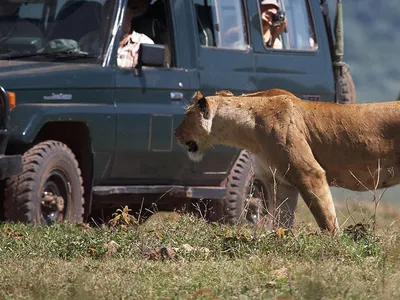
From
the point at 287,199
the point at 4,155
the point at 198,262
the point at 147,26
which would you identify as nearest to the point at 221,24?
the point at 147,26

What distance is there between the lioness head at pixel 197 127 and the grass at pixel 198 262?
759 mm

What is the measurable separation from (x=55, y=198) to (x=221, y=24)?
2249mm

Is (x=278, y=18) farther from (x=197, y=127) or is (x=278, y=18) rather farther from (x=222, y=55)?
(x=197, y=127)

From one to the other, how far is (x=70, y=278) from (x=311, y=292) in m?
1.32

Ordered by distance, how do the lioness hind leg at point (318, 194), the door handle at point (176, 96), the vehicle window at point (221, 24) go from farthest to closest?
the vehicle window at point (221, 24) → the door handle at point (176, 96) → the lioness hind leg at point (318, 194)

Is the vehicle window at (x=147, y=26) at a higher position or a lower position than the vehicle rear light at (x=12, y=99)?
higher

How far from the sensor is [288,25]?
12.3m

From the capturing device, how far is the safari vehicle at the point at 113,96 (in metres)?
10.0

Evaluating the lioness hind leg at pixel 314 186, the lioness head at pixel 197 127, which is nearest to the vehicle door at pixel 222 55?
the lioness head at pixel 197 127

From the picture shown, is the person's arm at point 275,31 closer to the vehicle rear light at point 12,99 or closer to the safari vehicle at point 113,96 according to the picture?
the safari vehicle at point 113,96

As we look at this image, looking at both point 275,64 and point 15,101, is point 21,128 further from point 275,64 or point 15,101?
point 275,64

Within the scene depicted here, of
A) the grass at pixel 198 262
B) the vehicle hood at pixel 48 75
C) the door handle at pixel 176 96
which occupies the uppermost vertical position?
the vehicle hood at pixel 48 75

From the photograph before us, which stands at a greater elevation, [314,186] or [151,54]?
[151,54]

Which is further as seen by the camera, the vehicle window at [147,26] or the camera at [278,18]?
the camera at [278,18]
